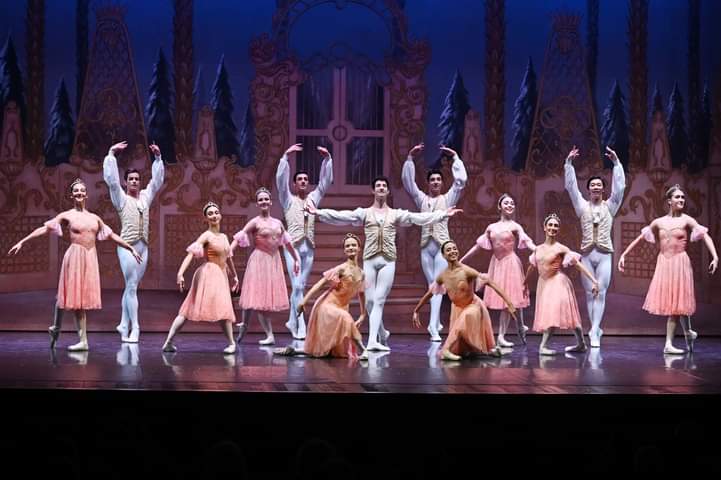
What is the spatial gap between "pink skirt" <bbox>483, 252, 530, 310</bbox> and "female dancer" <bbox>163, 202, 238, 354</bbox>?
2.37 meters

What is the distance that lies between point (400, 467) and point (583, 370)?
319 centimetres

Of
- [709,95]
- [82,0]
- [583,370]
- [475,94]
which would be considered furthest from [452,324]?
[82,0]

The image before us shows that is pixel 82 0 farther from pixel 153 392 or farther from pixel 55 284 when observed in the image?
pixel 153 392

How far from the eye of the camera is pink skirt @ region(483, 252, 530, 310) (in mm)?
9398

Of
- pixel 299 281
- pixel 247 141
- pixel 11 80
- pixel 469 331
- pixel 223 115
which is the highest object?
pixel 11 80

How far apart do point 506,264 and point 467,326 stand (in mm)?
1339

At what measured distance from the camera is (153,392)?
6141 mm

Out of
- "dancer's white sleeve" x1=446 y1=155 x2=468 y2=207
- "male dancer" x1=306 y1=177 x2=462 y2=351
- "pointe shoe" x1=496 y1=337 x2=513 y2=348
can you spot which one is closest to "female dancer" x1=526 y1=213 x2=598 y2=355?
"pointe shoe" x1=496 y1=337 x2=513 y2=348

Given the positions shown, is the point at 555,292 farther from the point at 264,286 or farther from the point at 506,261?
the point at 264,286

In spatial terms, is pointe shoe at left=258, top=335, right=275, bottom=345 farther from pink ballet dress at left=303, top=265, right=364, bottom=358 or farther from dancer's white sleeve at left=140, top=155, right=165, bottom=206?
dancer's white sleeve at left=140, top=155, right=165, bottom=206

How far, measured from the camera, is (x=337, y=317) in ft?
26.9

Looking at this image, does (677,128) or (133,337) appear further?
(677,128)

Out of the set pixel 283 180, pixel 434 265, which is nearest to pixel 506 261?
pixel 434 265

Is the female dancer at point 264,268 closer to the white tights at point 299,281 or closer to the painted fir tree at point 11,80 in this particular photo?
the white tights at point 299,281
